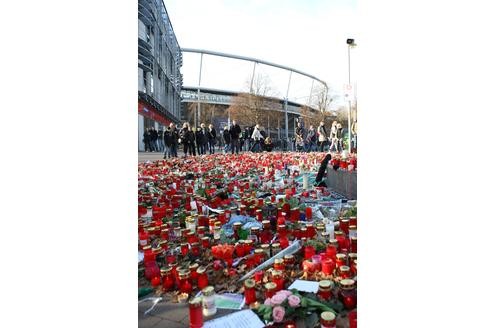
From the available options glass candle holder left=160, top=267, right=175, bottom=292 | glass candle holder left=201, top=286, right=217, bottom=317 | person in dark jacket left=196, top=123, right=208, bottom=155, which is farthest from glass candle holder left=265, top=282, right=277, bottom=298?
person in dark jacket left=196, top=123, right=208, bottom=155

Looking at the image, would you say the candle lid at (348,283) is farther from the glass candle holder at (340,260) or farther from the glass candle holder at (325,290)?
the glass candle holder at (340,260)

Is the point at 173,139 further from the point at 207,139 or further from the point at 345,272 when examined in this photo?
the point at 345,272

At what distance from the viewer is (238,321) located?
124 cm

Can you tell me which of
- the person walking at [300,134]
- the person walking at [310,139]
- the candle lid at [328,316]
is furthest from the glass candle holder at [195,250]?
the person walking at [300,134]

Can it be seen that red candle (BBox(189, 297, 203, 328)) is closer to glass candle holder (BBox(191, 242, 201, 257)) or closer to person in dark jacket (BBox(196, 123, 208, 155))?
glass candle holder (BBox(191, 242, 201, 257))

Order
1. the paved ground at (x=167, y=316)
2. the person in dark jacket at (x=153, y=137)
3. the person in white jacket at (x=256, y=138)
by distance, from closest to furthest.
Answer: the paved ground at (x=167, y=316), the person in dark jacket at (x=153, y=137), the person in white jacket at (x=256, y=138)

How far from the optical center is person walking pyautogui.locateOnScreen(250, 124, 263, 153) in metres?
11.6

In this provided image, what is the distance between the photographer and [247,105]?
2045 centimetres

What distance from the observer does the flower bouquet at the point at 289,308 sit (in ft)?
3.88

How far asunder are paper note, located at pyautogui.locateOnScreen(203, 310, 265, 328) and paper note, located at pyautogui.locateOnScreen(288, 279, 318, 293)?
0.81ft

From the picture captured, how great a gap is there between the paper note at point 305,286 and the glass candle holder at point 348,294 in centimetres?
13
